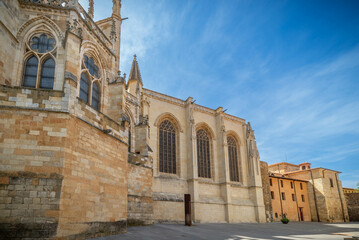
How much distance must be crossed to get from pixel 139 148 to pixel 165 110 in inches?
285

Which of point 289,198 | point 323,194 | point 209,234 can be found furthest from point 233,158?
point 323,194

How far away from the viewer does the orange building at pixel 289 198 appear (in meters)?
31.7

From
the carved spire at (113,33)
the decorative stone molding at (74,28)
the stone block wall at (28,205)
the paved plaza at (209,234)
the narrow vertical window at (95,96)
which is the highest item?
the carved spire at (113,33)

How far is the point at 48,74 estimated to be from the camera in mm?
10016

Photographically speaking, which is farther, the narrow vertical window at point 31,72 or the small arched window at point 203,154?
the small arched window at point 203,154

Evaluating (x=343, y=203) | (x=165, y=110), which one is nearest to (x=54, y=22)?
(x=165, y=110)

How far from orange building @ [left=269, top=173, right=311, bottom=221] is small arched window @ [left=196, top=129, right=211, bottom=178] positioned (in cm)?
1009

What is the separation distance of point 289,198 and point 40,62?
32.6 m

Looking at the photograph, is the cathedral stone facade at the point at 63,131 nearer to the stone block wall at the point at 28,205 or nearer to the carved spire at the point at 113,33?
the stone block wall at the point at 28,205

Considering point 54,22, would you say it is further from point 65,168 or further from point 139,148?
point 139,148

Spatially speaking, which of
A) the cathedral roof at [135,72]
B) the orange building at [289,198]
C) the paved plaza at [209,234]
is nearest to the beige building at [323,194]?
the orange building at [289,198]

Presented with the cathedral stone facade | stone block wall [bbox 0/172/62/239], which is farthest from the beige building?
stone block wall [bbox 0/172/62/239]

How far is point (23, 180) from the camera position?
7418 mm

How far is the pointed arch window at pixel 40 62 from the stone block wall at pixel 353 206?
44.6m
